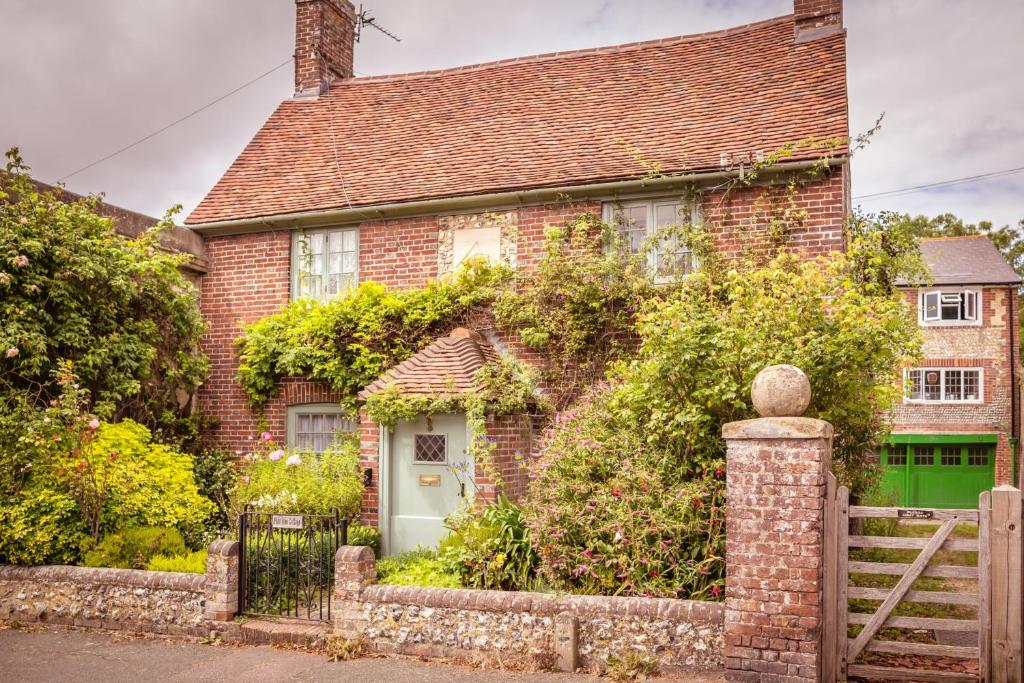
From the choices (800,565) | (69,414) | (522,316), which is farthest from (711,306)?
(69,414)

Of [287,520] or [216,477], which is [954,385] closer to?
[216,477]

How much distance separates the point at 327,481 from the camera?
10.8 metres

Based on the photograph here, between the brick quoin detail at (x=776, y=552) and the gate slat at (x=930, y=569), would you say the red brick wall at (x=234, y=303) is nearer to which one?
the brick quoin detail at (x=776, y=552)

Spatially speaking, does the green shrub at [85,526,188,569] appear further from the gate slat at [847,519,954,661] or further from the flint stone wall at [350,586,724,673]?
the gate slat at [847,519,954,661]

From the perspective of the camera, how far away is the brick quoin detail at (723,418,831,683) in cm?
591

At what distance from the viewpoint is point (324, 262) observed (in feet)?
44.5

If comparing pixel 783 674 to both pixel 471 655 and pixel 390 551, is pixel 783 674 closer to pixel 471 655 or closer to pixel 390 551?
pixel 471 655

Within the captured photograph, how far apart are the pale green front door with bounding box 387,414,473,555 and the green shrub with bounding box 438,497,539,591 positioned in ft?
7.75

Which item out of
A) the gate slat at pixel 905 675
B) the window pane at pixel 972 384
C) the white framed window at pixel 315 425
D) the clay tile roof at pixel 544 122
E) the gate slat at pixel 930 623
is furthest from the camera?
the window pane at pixel 972 384

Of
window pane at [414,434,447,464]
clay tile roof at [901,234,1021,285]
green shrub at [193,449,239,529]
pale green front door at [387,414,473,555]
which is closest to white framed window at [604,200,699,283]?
pale green front door at [387,414,473,555]

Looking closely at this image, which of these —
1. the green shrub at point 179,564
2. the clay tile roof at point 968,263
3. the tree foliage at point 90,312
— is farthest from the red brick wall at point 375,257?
the clay tile roof at point 968,263

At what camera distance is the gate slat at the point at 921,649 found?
6.06 metres

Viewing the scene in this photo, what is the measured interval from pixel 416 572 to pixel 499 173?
6703 mm

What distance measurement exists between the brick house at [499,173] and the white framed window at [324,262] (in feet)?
0.09
